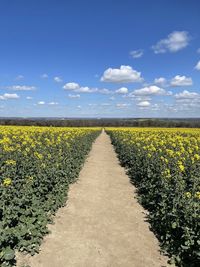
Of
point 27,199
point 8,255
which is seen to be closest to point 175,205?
point 27,199

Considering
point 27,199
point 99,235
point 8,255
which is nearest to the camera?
point 8,255

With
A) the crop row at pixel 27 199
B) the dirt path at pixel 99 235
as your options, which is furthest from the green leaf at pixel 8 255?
the dirt path at pixel 99 235

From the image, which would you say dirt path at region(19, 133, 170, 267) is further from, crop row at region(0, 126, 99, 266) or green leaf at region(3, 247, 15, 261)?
green leaf at region(3, 247, 15, 261)

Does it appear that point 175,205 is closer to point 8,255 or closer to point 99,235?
point 99,235

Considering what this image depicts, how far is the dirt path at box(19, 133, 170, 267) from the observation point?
620 centimetres

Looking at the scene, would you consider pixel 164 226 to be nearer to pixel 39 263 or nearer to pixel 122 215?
pixel 122 215

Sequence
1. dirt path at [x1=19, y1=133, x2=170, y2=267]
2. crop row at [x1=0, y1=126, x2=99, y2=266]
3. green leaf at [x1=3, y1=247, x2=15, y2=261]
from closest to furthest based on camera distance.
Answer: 1. green leaf at [x1=3, y1=247, x2=15, y2=261]
2. dirt path at [x1=19, y1=133, x2=170, y2=267]
3. crop row at [x1=0, y1=126, x2=99, y2=266]

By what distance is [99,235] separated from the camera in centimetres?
743

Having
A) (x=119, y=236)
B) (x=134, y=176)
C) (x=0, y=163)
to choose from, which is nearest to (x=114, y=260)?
(x=119, y=236)

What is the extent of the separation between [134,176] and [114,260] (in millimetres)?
8180

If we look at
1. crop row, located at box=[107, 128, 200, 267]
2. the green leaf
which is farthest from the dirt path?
the green leaf

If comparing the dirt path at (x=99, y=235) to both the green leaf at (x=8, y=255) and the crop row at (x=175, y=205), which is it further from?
the green leaf at (x=8, y=255)

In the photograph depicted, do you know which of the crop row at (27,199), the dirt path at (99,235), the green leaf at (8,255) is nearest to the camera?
the green leaf at (8,255)

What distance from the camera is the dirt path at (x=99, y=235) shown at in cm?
620
